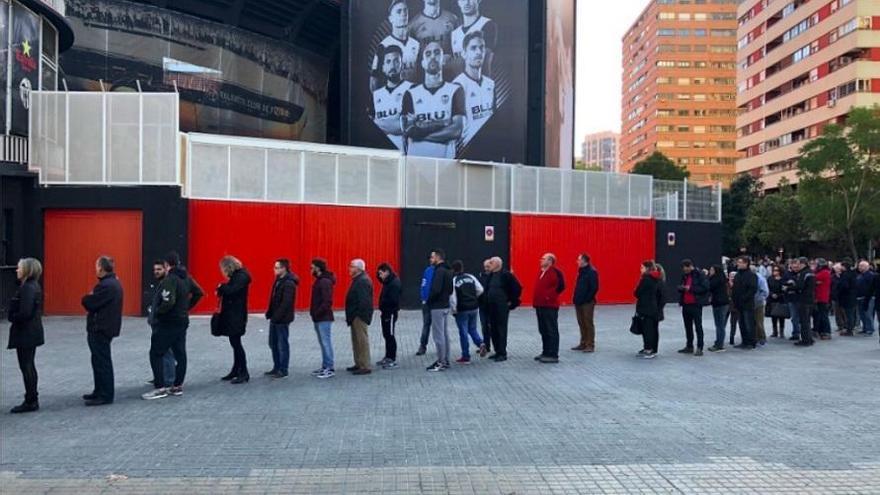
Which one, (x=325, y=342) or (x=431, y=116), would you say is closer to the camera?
(x=325, y=342)

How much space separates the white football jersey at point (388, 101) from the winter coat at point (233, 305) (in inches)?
812

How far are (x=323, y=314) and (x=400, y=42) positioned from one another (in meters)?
21.5

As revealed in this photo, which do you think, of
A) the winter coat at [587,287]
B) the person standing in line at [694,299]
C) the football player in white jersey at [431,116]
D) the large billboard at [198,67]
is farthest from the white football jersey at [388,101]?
the person standing in line at [694,299]

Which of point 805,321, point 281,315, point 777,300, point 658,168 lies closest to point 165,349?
point 281,315

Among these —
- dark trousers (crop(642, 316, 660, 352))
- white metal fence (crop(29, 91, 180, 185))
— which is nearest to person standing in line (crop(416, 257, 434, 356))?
dark trousers (crop(642, 316, 660, 352))

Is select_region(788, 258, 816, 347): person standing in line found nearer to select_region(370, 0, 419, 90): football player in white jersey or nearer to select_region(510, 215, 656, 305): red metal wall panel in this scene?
select_region(510, 215, 656, 305): red metal wall panel

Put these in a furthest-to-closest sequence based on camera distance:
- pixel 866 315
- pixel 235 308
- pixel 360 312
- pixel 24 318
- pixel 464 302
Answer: pixel 866 315 < pixel 464 302 < pixel 360 312 < pixel 235 308 < pixel 24 318

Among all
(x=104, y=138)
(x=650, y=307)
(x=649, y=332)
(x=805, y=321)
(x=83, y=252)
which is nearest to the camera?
(x=650, y=307)

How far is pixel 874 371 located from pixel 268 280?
48.1ft

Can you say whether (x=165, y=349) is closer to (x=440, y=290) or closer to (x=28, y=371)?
(x=28, y=371)

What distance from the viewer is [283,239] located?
20500 millimetres

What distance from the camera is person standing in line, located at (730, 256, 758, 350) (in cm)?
1332

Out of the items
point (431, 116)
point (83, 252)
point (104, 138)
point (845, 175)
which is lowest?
point (83, 252)

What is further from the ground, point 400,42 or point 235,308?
point 400,42
